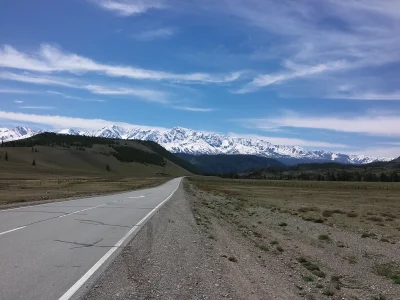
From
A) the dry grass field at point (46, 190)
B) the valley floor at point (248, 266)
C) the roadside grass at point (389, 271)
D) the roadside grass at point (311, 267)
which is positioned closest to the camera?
the valley floor at point (248, 266)

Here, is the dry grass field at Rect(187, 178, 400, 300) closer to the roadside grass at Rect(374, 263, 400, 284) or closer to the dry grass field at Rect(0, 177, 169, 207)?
the roadside grass at Rect(374, 263, 400, 284)

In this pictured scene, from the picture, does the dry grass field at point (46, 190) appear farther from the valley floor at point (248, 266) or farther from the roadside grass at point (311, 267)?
the roadside grass at point (311, 267)

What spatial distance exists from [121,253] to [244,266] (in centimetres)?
343

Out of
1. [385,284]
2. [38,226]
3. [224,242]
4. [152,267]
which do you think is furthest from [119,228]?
[385,284]

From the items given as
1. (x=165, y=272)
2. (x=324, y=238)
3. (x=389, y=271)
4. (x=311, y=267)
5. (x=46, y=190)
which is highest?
(x=165, y=272)

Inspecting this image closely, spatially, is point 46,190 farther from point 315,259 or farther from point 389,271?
point 389,271

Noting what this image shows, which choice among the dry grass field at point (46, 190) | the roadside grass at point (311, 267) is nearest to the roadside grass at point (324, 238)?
the roadside grass at point (311, 267)

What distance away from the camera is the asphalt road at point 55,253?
761cm

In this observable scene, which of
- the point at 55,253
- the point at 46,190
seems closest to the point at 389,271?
the point at 55,253

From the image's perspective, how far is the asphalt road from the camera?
761 centimetres

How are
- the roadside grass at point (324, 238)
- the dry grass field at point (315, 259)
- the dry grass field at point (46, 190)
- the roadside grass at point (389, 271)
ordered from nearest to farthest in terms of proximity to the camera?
the dry grass field at point (315, 259) < the roadside grass at point (389, 271) < the roadside grass at point (324, 238) < the dry grass field at point (46, 190)

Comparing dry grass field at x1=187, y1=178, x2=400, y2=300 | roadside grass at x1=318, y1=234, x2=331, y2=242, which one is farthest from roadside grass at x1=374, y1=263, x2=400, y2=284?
roadside grass at x1=318, y1=234, x2=331, y2=242

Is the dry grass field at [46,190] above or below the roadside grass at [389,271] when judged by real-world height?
below

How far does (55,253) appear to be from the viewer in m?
10.9
